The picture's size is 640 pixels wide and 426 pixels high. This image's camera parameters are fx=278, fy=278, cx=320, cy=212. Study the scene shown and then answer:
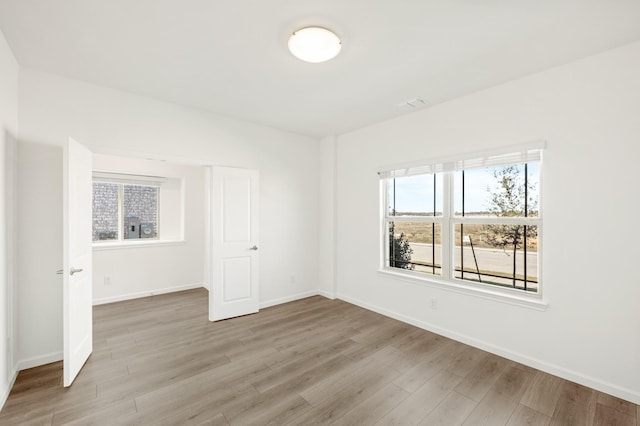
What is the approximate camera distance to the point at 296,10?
1862mm

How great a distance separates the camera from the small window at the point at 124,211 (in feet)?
16.1

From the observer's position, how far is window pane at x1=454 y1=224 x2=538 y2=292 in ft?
9.18

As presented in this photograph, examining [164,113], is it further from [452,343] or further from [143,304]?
[452,343]

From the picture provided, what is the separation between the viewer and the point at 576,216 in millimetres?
2416

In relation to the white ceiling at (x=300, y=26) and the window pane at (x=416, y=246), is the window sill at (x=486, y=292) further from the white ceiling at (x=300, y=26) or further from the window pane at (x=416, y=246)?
the white ceiling at (x=300, y=26)

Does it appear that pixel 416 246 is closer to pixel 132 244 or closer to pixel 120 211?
pixel 132 244

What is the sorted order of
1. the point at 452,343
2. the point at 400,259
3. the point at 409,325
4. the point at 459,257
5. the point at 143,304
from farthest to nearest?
the point at 143,304, the point at 400,259, the point at 409,325, the point at 459,257, the point at 452,343

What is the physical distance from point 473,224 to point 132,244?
518 cm

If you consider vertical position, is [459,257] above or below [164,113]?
below

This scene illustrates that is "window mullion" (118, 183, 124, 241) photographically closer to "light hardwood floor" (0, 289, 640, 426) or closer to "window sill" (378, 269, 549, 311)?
"light hardwood floor" (0, 289, 640, 426)

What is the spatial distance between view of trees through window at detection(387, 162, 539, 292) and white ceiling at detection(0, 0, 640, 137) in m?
1.02

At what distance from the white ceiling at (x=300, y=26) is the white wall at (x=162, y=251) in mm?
2253

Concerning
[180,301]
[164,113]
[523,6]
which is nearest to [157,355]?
[180,301]

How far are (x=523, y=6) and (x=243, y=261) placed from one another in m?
3.84
